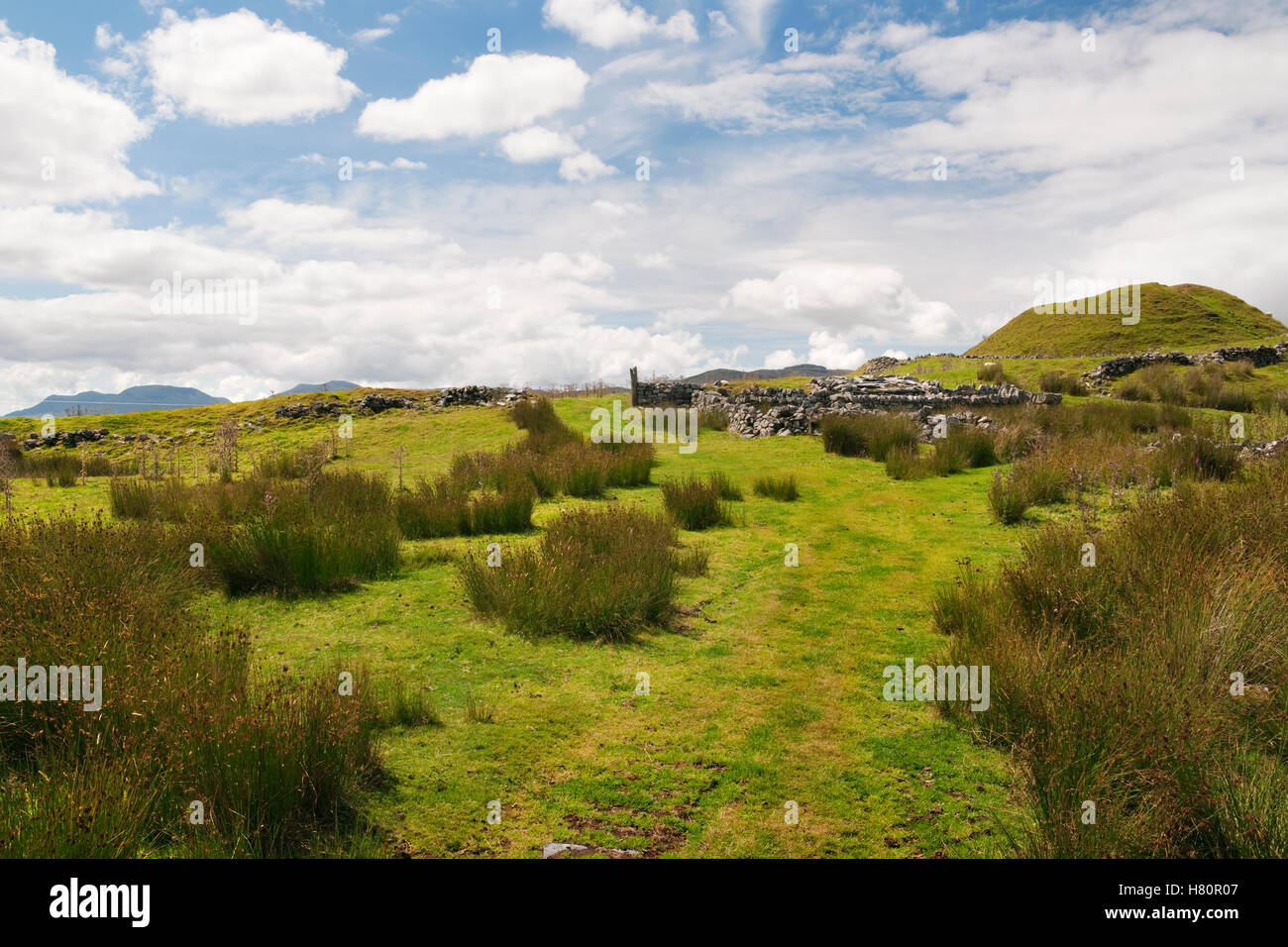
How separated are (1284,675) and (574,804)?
16.3 feet

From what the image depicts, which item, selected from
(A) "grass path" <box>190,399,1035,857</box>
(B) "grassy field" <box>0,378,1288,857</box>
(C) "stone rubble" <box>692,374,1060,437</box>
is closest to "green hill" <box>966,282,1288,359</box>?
(C) "stone rubble" <box>692,374,1060,437</box>

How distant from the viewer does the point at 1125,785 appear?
3838 mm

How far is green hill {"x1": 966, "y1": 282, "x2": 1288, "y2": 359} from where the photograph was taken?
172ft

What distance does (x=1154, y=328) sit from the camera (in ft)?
180

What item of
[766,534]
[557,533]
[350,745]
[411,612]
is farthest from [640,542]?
[350,745]

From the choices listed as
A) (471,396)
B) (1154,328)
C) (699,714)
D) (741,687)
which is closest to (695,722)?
(699,714)

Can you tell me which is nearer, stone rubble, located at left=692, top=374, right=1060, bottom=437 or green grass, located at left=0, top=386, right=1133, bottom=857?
green grass, located at left=0, top=386, right=1133, bottom=857

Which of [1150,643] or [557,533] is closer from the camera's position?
[1150,643]

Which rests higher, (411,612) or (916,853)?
(411,612)

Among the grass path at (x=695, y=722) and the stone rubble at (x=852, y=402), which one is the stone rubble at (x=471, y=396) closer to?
the stone rubble at (x=852, y=402)

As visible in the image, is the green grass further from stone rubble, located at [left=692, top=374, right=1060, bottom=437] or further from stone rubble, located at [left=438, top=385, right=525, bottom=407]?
stone rubble, located at [left=438, top=385, right=525, bottom=407]
